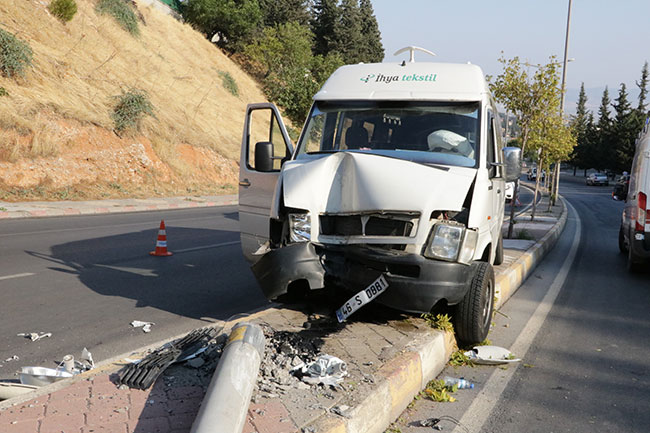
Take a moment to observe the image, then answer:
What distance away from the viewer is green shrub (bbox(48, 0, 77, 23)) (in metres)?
30.1

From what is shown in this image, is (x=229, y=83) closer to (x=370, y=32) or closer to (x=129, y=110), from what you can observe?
(x=129, y=110)

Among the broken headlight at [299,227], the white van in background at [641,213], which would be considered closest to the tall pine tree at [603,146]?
the white van in background at [641,213]

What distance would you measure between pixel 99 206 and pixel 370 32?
236 ft

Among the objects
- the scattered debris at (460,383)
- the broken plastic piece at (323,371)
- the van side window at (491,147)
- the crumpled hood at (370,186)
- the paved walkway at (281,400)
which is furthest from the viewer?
the van side window at (491,147)

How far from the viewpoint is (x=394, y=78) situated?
6582mm

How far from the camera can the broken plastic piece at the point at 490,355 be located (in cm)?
543

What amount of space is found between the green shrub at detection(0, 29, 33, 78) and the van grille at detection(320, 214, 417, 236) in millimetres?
21089

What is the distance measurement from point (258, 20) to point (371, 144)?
5509cm

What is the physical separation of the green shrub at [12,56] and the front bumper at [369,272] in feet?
68.9

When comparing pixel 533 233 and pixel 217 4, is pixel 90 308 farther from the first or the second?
pixel 217 4

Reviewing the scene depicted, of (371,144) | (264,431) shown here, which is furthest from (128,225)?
(264,431)

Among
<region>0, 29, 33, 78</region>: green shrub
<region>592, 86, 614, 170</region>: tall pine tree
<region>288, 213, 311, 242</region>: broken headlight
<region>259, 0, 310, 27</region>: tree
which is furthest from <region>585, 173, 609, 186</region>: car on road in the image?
<region>288, 213, 311, 242</region>: broken headlight

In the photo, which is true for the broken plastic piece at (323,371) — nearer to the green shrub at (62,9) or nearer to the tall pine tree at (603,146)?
the green shrub at (62,9)

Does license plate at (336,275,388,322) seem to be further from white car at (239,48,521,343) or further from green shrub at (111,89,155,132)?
green shrub at (111,89,155,132)
